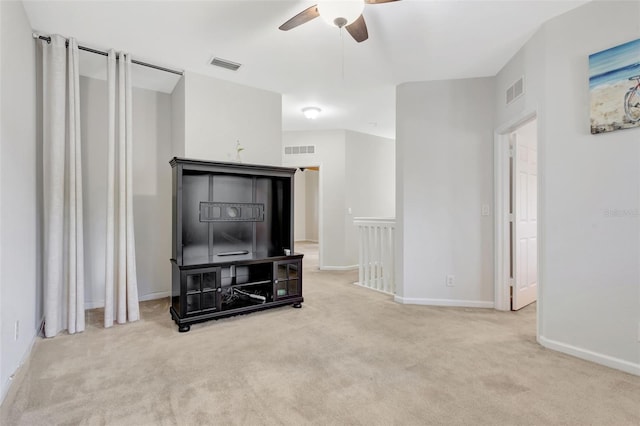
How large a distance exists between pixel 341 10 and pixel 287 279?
261 cm

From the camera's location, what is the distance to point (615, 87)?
222 centimetres

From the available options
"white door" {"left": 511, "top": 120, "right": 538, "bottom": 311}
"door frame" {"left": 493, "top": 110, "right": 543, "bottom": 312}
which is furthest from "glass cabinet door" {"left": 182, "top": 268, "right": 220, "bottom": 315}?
"white door" {"left": 511, "top": 120, "right": 538, "bottom": 311}

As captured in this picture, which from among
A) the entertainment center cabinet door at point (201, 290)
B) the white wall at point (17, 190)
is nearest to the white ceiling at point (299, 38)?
the white wall at point (17, 190)

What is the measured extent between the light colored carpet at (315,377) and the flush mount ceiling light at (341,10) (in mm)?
2265

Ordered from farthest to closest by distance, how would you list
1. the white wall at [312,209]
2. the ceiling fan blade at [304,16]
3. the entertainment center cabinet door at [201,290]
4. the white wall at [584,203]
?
the white wall at [312,209]
the entertainment center cabinet door at [201,290]
the white wall at [584,203]
the ceiling fan blade at [304,16]

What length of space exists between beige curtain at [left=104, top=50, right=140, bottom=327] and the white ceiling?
33 centimetres

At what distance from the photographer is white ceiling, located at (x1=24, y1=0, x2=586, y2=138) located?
2.43m

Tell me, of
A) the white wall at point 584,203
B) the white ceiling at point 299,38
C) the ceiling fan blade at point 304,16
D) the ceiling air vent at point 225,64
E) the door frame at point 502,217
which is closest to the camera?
the ceiling fan blade at point 304,16

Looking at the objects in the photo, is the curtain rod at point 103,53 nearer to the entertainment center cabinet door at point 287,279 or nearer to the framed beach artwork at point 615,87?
the entertainment center cabinet door at point 287,279

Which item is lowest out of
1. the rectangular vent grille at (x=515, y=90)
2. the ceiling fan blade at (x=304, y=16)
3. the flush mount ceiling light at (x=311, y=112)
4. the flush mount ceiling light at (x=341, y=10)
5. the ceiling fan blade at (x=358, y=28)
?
the rectangular vent grille at (x=515, y=90)

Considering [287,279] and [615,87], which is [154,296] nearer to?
[287,279]

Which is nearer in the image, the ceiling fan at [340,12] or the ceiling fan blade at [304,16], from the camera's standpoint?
the ceiling fan at [340,12]

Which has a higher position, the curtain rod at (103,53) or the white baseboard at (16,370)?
the curtain rod at (103,53)

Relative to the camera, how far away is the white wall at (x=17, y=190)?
189 cm
